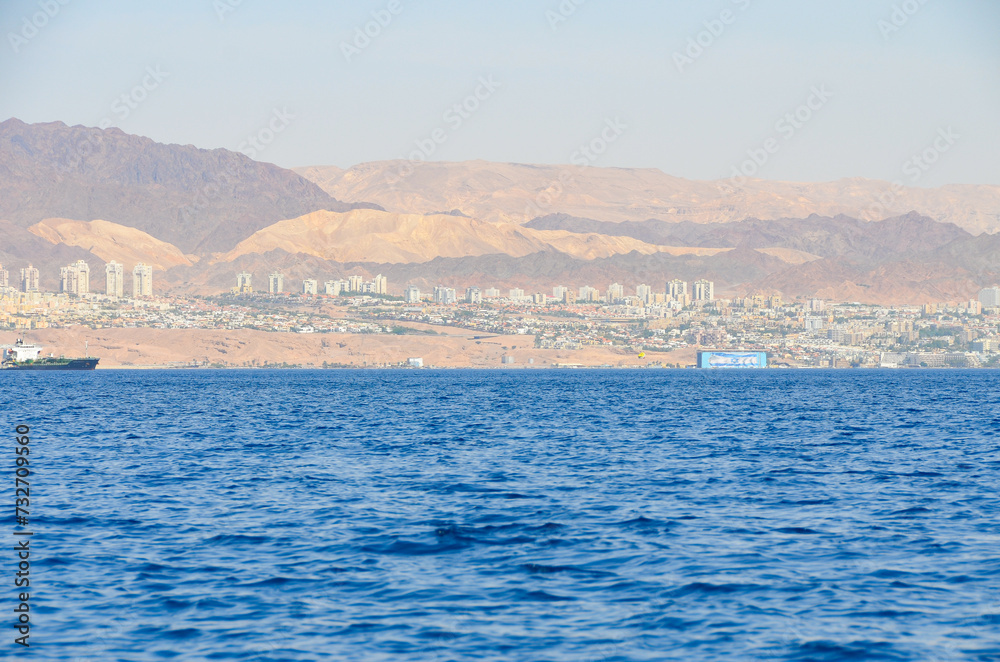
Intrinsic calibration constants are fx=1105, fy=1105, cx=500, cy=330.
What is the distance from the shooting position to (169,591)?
2661 cm

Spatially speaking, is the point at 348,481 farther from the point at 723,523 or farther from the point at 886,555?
the point at 886,555

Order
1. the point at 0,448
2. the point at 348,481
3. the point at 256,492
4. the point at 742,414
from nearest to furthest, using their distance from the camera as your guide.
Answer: the point at 256,492 → the point at 348,481 → the point at 0,448 → the point at 742,414

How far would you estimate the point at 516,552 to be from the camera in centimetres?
3117

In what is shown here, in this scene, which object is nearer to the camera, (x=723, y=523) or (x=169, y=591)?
(x=169, y=591)

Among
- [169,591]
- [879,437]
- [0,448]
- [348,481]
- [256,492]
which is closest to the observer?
[169,591]

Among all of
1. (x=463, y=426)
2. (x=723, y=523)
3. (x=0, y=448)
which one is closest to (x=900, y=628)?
(x=723, y=523)

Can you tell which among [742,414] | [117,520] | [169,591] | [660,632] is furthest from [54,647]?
[742,414]

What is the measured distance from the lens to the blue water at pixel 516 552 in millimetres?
22828

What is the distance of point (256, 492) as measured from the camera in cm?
4356

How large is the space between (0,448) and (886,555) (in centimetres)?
5148

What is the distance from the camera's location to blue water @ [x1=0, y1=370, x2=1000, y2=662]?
22.8 m

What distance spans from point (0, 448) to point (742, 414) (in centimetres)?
6423

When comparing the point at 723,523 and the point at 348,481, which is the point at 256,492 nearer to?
the point at 348,481

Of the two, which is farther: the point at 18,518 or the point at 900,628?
the point at 18,518
